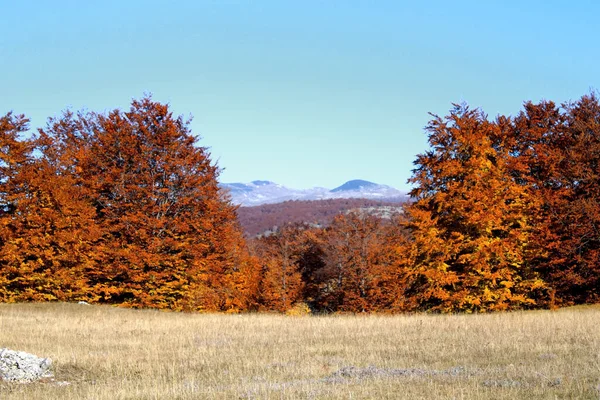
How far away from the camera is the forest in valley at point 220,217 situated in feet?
109

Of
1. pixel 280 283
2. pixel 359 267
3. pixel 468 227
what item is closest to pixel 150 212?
pixel 468 227

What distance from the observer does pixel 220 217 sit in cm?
4356

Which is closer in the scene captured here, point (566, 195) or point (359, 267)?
point (566, 195)

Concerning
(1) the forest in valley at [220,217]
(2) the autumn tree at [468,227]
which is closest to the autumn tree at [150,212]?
(1) the forest in valley at [220,217]

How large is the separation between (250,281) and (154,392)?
49854 mm

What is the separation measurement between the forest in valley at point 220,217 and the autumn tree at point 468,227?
0.29 ft

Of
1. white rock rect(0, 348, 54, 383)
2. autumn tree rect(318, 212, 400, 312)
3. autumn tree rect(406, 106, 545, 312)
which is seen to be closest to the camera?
white rock rect(0, 348, 54, 383)

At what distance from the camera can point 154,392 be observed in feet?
34.7

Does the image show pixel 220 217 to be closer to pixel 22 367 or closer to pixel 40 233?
pixel 40 233

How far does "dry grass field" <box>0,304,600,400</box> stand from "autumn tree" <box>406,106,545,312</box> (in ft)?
27.5

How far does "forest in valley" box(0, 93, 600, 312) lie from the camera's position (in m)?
33.2

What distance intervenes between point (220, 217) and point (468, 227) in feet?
62.9

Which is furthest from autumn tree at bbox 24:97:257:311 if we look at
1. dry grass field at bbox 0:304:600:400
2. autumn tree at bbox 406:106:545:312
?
autumn tree at bbox 406:106:545:312

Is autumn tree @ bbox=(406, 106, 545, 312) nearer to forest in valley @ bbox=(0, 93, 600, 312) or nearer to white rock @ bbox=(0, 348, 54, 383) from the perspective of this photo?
forest in valley @ bbox=(0, 93, 600, 312)
